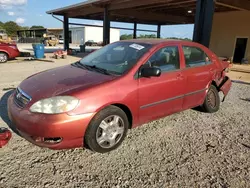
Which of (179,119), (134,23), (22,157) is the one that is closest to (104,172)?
(22,157)

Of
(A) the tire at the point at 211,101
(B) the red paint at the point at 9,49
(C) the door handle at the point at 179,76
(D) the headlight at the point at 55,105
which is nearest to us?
(D) the headlight at the point at 55,105

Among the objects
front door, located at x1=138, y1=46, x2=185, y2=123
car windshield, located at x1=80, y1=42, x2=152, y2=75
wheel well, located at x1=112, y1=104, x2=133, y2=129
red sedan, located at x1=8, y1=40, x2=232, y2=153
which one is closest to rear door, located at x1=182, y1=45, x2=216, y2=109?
red sedan, located at x1=8, y1=40, x2=232, y2=153

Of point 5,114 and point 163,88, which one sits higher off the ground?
point 163,88

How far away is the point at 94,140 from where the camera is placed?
9.06 feet

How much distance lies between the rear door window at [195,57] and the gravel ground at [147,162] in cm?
124

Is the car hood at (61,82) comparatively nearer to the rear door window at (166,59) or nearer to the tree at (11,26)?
the rear door window at (166,59)

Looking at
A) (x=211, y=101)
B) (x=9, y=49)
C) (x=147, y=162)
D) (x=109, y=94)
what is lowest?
(x=147, y=162)

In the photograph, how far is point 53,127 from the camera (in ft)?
8.04

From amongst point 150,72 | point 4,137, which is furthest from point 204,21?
point 4,137

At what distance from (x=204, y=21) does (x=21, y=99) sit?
8.24 meters

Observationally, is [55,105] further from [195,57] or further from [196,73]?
[195,57]

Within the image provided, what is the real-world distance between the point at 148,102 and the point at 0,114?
2875 mm

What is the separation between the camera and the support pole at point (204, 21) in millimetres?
8672

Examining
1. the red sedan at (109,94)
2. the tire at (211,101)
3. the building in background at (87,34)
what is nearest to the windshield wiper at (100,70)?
the red sedan at (109,94)
